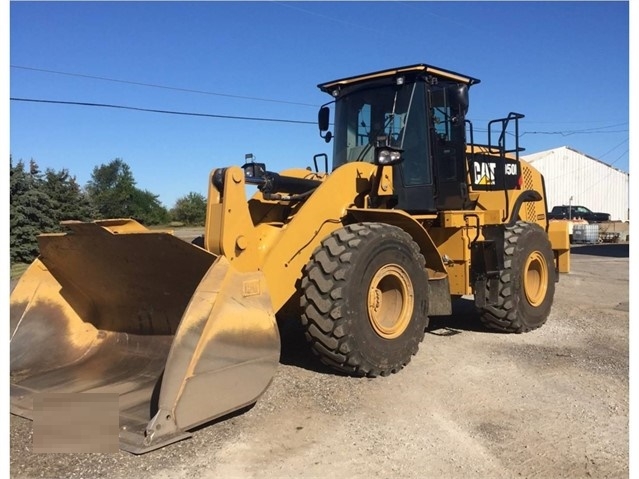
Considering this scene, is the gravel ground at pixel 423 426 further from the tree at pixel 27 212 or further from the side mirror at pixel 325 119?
the tree at pixel 27 212

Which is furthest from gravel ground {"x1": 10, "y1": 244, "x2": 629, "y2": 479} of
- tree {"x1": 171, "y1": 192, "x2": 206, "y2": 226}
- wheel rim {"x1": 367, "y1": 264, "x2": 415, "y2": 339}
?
tree {"x1": 171, "y1": 192, "x2": 206, "y2": 226}

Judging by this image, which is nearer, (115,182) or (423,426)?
(423,426)

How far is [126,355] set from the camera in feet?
16.9

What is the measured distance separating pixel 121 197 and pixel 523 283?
4270cm

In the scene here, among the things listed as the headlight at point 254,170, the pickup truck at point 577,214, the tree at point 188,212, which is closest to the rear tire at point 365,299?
the headlight at point 254,170

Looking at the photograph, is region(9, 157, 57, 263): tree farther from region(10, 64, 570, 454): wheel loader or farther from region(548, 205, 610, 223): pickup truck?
region(548, 205, 610, 223): pickup truck

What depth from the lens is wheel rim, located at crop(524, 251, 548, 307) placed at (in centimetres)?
759

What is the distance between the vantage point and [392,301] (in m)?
5.54

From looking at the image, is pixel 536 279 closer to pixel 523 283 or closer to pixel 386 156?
pixel 523 283

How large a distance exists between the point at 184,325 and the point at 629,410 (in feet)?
11.4

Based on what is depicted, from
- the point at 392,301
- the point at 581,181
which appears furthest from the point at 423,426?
the point at 581,181

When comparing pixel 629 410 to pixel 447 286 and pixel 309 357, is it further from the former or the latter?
pixel 309 357

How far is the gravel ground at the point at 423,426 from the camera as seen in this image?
11.6 feet

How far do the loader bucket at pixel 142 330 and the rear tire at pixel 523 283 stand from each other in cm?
368
